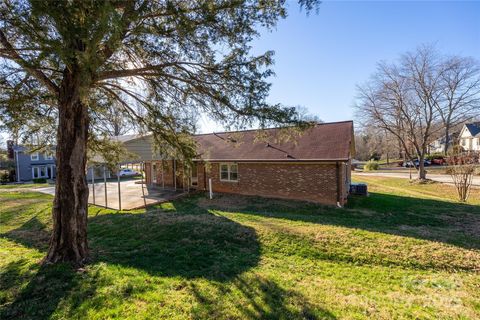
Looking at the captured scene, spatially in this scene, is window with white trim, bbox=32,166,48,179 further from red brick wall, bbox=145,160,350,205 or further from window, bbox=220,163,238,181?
window, bbox=220,163,238,181

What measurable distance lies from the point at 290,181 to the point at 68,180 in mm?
10843

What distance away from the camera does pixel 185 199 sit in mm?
15695

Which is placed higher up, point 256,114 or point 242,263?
point 256,114

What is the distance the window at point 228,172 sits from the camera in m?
16.5

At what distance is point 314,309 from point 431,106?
28.3m

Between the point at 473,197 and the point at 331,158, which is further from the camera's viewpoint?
the point at 473,197

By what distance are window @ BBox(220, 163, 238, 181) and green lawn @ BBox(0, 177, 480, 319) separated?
5.82m

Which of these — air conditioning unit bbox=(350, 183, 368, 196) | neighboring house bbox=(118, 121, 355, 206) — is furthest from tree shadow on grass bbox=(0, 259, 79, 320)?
air conditioning unit bbox=(350, 183, 368, 196)

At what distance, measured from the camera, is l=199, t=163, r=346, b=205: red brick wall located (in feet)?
42.7

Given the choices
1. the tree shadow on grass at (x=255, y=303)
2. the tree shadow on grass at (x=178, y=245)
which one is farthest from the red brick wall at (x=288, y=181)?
the tree shadow on grass at (x=255, y=303)

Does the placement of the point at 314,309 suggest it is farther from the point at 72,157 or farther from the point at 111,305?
the point at 72,157

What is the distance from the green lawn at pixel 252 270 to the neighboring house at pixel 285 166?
293cm

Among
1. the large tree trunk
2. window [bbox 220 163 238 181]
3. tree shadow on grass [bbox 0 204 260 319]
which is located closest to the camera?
tree shadow on grass [bbox 0 204 260 319]

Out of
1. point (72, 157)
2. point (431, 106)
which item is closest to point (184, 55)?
point (72, 157)
